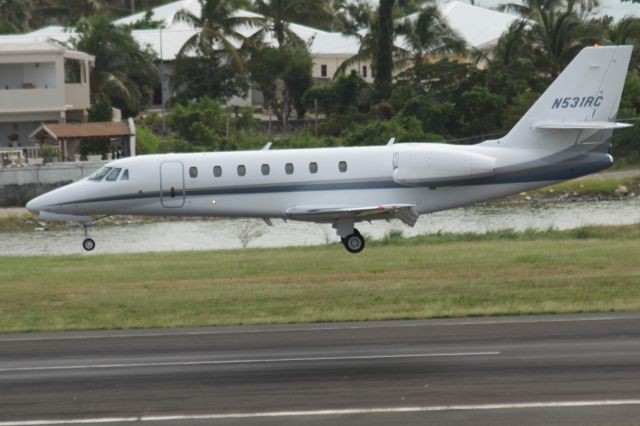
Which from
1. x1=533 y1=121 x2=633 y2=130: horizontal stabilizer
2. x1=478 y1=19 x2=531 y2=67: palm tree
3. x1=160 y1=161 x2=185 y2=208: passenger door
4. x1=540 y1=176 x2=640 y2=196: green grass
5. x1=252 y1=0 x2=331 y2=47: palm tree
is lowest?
x1=540 y1=176 x2=640 y2=196: green grass

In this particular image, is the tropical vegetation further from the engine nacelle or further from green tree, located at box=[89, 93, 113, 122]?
the engine nacelle

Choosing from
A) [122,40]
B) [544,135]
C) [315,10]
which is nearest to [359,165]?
[544,135]

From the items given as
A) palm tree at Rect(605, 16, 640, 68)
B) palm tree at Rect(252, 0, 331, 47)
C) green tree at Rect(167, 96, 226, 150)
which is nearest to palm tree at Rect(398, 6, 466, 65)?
palm tree at Rect(605, 16, 640, 68)

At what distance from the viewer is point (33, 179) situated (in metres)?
52.9

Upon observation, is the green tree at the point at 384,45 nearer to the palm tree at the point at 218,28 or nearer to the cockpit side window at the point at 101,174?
the palm tree at the point at 218,28

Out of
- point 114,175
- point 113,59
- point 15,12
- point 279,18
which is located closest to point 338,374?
point 114,175

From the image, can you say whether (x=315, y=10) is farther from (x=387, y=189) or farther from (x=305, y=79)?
(x=387, y=189)

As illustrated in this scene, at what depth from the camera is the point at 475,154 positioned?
94.3 feet

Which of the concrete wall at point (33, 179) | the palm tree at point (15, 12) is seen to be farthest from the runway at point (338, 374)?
the palm tree at point (15, 12)

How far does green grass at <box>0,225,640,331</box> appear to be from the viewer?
2031 centimetres

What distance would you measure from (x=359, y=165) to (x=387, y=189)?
789mm

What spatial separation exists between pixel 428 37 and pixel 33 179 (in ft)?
85.8

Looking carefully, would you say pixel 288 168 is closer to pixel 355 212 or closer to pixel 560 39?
pixel 355 212

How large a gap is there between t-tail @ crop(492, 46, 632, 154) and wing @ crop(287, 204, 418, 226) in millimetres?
3298
